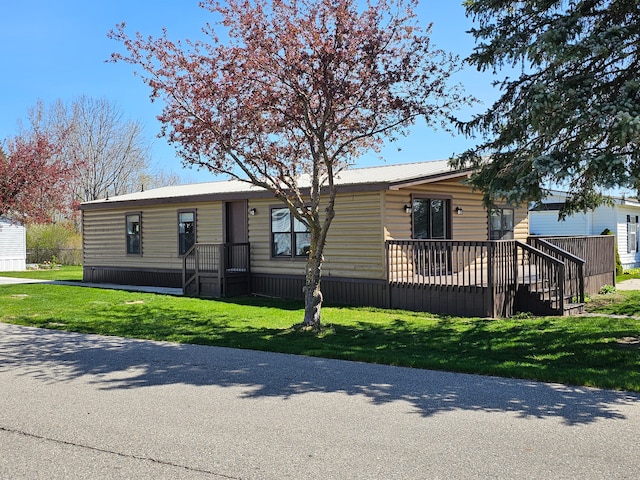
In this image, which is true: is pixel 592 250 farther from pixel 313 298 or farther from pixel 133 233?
pixel 133 233

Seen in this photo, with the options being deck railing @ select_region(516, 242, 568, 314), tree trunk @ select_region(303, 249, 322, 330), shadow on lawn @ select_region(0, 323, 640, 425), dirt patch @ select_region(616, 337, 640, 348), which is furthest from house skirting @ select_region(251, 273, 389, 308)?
shadow on lawn @ select_region(0, 323, 640, 425)

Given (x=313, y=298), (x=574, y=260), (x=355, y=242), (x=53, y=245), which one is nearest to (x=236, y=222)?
(x=355, y=242)

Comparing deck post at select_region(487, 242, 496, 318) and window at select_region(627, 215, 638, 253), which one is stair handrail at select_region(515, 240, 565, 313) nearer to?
deck post at select_region(487, 242, 496, 318)

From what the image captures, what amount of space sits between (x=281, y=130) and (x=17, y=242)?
1035 inches

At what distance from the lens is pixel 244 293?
16.7 meters

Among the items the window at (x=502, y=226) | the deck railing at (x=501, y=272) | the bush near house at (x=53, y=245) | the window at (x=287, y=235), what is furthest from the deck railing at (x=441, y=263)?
the bush near house at (x=53, y=245)

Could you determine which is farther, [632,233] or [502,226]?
[632,233]

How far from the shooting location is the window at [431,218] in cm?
1501

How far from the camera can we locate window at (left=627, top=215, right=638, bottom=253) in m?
25.1

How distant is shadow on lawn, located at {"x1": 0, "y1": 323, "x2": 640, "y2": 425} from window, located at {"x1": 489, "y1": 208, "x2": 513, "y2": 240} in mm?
11022

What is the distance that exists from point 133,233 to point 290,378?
1471 centimetres

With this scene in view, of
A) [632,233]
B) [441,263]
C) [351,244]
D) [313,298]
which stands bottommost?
[313,298]

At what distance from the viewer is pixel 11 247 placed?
104ft

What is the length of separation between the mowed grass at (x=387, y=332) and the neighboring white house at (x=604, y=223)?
9364 mm
